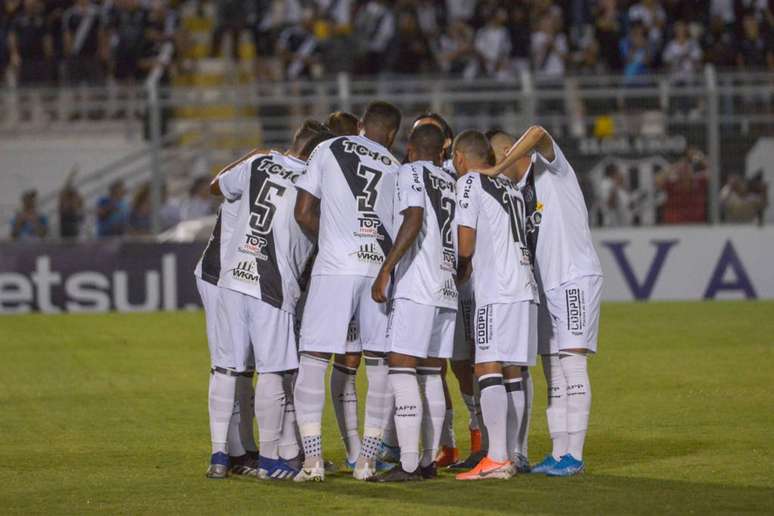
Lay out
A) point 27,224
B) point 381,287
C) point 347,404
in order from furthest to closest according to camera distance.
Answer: point 27,224, point 347,404, point 381,287

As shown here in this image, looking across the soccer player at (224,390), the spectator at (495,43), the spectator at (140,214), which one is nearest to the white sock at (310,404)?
the soccer player at (224,390)

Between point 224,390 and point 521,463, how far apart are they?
183 centimetres

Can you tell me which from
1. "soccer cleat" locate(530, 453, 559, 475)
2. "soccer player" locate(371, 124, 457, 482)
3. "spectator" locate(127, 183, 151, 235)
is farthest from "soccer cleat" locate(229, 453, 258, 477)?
"spectator" locate(127, 183, 151, 235)

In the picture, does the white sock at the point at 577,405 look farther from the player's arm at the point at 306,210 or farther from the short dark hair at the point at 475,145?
the player's arm at the point at 306,210

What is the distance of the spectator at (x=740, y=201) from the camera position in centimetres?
2106

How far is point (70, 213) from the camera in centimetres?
2183

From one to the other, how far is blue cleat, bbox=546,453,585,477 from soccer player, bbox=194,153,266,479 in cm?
180

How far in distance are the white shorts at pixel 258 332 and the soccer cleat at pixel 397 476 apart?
807 millimetres

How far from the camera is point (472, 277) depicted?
8984 millimetres

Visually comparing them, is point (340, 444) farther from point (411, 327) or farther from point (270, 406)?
point (411, 327)

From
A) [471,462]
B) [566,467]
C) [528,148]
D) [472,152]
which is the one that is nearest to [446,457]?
[471,462]

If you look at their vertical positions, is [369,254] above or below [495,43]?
below

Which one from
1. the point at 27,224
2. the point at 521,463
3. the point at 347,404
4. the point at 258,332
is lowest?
the point at 27,224

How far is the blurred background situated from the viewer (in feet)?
69.7
